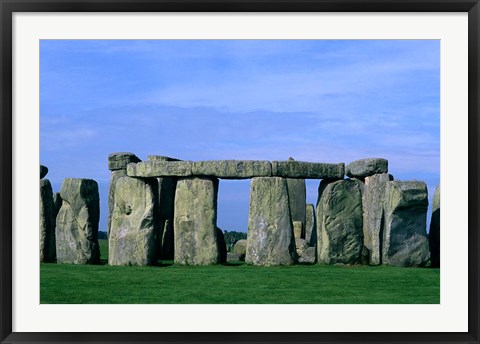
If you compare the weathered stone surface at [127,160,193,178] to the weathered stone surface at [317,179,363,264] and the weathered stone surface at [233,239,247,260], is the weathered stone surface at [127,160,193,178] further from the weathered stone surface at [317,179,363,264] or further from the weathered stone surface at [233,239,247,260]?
the weathered stone surface at [233,239,247,260]

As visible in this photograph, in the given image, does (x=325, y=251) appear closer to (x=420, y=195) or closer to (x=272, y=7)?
(x=420, y=195)

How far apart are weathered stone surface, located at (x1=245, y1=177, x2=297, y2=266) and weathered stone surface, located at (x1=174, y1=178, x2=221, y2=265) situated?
2.21 ft

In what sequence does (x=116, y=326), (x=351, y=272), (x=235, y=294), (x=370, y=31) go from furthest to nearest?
(x=351, y=272) < (x=235, y=294) < (x=370, y=31) < (x=116, y=326)

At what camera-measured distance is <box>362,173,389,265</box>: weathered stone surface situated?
15.6 meters

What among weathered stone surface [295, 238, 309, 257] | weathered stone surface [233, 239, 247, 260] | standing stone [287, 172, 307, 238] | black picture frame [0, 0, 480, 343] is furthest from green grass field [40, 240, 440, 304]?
standing stone [287, 172, 307, 238]

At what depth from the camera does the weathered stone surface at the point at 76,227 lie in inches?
622

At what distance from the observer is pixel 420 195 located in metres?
14.9

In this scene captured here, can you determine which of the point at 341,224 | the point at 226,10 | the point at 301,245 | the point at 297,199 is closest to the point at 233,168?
the point at 341,224

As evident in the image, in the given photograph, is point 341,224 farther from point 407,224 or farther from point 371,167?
point 371,167

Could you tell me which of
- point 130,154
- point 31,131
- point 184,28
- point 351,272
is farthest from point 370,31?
point 130,154

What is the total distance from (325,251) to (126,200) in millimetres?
3698

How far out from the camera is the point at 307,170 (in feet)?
50.9

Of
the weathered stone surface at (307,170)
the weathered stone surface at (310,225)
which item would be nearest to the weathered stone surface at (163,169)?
the weathered stone surface at (307,170)

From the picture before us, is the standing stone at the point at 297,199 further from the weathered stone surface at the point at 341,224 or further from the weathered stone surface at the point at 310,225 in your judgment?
the weathered stone surface at the point at 341,224
